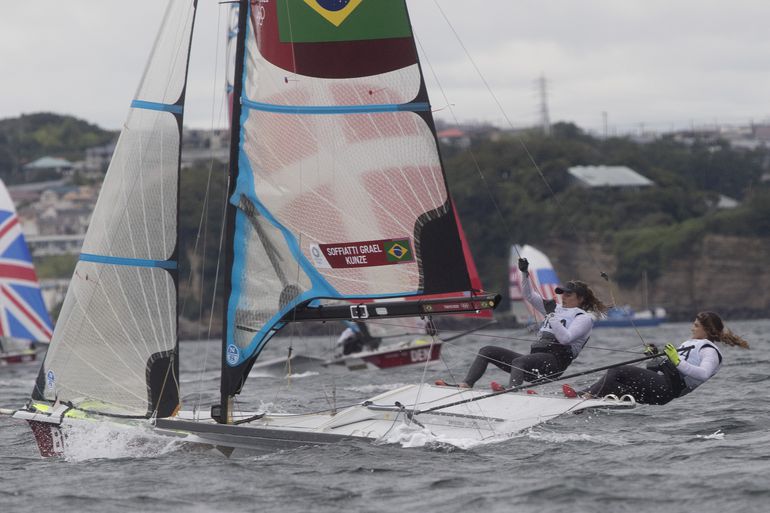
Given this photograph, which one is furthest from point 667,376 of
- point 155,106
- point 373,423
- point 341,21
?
point 155,106

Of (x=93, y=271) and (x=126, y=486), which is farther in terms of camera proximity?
(x=93, y=271)

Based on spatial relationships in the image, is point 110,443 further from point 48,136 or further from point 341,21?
point 48,136

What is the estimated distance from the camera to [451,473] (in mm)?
9492

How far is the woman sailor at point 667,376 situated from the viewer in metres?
10.9

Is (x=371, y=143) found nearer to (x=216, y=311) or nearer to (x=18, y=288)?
(x=18, y=288)

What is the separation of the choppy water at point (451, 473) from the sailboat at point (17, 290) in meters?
17.2

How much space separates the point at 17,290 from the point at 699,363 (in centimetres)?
2123

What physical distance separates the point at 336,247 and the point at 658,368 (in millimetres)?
2686

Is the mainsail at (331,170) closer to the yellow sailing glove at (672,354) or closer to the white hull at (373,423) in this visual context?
the white hull at (373,423)

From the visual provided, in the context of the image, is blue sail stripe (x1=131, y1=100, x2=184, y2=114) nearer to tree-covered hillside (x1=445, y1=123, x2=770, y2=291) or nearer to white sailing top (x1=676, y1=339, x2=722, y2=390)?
white sailing top (x1=676, y1=339, x2=722, y2=390)

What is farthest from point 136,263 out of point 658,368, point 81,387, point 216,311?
point 216,311

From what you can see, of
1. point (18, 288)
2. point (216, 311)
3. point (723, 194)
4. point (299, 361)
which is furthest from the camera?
point (723, 194)

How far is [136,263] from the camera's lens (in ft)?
37.9

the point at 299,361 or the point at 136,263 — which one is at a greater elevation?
the point at 136,263
